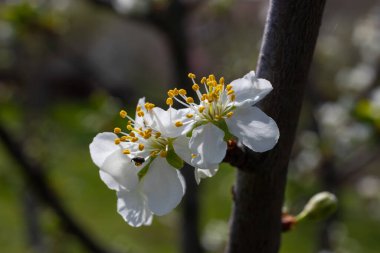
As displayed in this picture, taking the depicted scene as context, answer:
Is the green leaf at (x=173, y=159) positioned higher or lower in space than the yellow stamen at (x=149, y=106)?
lower

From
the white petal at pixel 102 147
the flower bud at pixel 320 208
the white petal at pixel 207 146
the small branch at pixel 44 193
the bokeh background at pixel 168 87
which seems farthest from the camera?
the bokeh background at pixel 168 87

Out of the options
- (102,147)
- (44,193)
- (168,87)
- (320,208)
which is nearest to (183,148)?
(102,147)

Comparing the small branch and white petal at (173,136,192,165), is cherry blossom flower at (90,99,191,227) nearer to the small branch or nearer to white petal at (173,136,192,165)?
white petal at (173,136,192,165)

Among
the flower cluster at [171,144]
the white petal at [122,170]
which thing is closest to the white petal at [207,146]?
the flower cluster at [171,144]

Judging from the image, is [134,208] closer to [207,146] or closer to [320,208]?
[207,146]

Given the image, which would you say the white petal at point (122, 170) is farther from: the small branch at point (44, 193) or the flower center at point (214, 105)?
the small branch at point (44, 193)

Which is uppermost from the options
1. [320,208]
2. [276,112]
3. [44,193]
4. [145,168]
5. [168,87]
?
[276,112]
